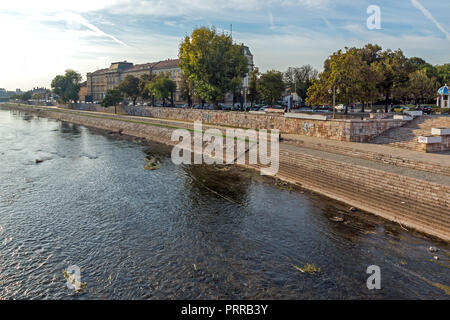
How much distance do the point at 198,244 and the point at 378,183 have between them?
14.0 meters

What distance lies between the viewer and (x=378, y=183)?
23.0 m

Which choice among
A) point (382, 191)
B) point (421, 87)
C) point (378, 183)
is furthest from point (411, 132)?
point (421, 87)

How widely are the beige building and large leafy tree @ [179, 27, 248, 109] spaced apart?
178 ft

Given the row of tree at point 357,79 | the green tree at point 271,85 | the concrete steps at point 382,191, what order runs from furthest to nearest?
the green tree at point 271,85
the row of tree at point 357,79
the concrete steps at point 382,191

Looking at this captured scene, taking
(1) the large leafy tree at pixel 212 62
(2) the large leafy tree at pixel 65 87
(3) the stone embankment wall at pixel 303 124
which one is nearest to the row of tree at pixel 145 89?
(3) the stone embankment wall at pixel 303 124

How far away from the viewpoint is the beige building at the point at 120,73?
122 meters

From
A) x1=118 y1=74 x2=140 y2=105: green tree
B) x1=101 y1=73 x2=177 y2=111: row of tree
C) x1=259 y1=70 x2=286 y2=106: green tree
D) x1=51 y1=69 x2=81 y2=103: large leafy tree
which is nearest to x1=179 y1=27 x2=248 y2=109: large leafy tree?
x1=259 y1=70 x2=286 y2=106: green tree

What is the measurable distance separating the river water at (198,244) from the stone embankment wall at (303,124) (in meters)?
12.7

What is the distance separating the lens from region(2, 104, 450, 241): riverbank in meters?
19.2

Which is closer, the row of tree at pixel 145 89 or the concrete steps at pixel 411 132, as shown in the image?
the concrete steps at pixel 411 132
